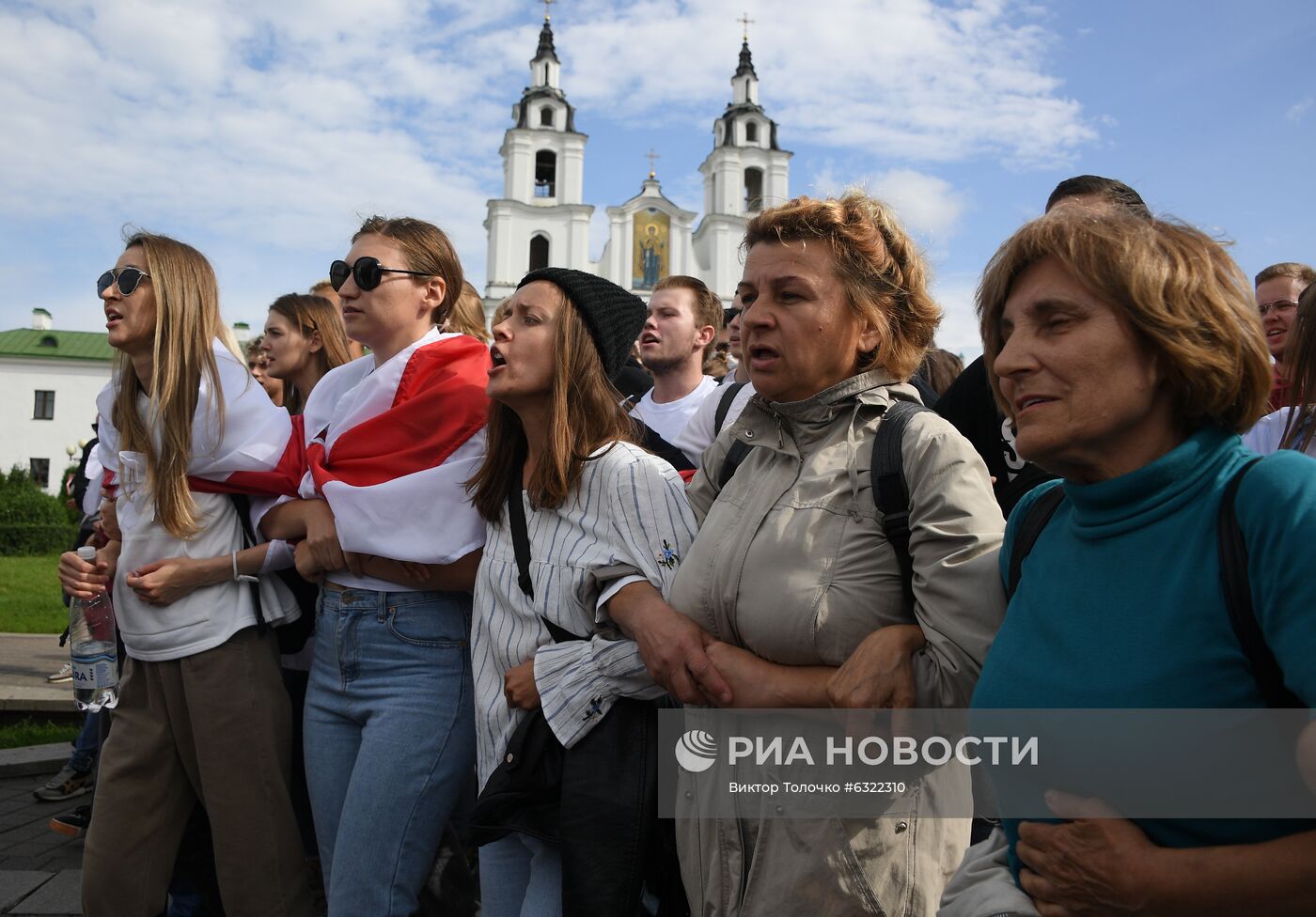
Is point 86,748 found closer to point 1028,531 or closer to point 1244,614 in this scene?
point 1028,531

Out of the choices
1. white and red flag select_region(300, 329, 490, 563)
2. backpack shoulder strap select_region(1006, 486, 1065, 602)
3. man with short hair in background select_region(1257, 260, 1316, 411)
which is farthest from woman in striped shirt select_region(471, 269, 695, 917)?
man with short hair in background select_region(1257, 260, 1316, 411)

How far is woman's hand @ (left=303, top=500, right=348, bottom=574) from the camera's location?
3.09 metres

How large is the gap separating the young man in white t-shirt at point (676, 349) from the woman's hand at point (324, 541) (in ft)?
8.41

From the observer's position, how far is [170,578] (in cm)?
329

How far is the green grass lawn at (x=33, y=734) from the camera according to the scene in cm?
672

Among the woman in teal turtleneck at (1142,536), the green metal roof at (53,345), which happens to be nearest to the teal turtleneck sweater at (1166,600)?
the woman in teal turtleneck at (1142,536)

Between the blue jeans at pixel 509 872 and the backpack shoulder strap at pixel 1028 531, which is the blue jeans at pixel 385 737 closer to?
the blue jeans at pixel 509 872

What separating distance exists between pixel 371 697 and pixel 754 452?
1.38m

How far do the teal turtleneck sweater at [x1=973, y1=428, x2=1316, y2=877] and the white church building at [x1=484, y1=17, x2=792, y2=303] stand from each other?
55.3 m

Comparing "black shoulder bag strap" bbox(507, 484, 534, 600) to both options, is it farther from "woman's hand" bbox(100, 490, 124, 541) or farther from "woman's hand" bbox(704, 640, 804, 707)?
"woman's hand" bbox(100, 490, 124, 541)

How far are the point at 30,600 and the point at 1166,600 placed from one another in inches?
763

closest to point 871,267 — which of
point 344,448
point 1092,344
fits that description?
point 1092,344

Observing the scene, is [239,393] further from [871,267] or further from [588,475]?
[871,267]

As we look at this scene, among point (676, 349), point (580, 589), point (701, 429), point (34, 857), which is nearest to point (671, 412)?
point (676, 349)
